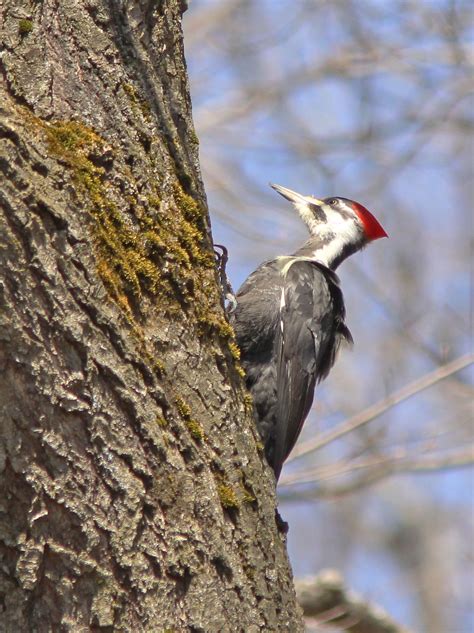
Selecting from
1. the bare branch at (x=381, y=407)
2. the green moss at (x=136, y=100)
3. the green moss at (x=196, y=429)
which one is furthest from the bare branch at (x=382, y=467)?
the green moss at (x=136, y=100)

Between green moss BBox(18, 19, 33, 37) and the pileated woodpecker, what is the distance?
206 cm

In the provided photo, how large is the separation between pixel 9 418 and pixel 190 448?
452 millimetres

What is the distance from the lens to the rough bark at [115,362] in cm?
189

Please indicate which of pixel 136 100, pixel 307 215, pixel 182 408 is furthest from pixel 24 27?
pixel 307 215

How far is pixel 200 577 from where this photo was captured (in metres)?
2.07

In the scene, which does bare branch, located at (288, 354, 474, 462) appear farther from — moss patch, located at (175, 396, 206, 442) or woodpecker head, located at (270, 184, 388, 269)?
moss patch, located at (175, 396, 206, 442)

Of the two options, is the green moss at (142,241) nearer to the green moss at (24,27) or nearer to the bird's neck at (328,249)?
the green moss at (24,27)

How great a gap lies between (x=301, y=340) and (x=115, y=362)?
7.28ft

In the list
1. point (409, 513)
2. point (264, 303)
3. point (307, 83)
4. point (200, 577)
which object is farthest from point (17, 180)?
point (409, 513)

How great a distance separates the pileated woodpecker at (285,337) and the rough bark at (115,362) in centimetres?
152

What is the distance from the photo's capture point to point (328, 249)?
5203 mm

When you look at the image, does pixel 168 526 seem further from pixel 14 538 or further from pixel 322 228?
pixel 322 228

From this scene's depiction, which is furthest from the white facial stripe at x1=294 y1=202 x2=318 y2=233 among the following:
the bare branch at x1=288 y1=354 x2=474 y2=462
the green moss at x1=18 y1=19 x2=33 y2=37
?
the green moss at x1=18 y1=19 x2=33 y2=37

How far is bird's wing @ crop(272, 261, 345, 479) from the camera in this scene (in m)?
3.93
